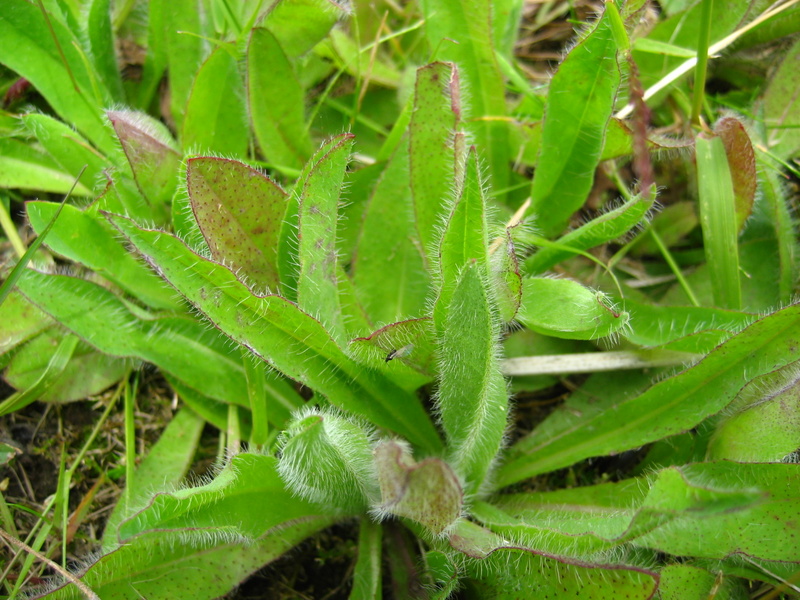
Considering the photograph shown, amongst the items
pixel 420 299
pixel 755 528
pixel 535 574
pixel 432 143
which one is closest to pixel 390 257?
pixel 420 299

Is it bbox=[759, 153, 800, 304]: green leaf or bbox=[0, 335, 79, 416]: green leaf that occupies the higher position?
bbox=[759, 153, 800, 304]: green leaf

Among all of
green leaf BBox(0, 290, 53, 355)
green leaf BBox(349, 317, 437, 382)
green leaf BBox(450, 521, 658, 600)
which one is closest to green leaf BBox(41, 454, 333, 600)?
green leaf BBox(349, 317, 437, 382)

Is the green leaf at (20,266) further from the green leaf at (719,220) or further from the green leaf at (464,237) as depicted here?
the green leaf at (719,220)

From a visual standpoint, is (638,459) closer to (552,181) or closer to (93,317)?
(552,181)

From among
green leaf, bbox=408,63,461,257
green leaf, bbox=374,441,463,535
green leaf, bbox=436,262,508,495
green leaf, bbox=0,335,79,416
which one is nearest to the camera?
green leaf, bbox=374,441,463,535

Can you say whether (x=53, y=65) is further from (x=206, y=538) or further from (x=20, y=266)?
(x=206, y=538)

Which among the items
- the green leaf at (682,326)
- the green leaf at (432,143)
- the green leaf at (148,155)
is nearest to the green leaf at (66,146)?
the green leaf at (148,155)

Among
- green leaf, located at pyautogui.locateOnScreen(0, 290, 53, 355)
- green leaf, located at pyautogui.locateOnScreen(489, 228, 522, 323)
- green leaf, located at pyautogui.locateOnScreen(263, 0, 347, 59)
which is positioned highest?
green leaf, located at pyautogui.locateOnScreen(263, 0, 347, 59)

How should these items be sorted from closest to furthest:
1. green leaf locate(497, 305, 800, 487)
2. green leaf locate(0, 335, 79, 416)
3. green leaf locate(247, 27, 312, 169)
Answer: green leaf locate(497, 305, 800, 487) < green leaf locate(0, 335, 79, 416) < green leaf locate(247, 27, 312, 169)

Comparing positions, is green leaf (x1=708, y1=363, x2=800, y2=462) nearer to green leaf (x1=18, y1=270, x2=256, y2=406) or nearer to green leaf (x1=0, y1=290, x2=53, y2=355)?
green leaf (x1=18, y1=270, x2=256, y2=406)
